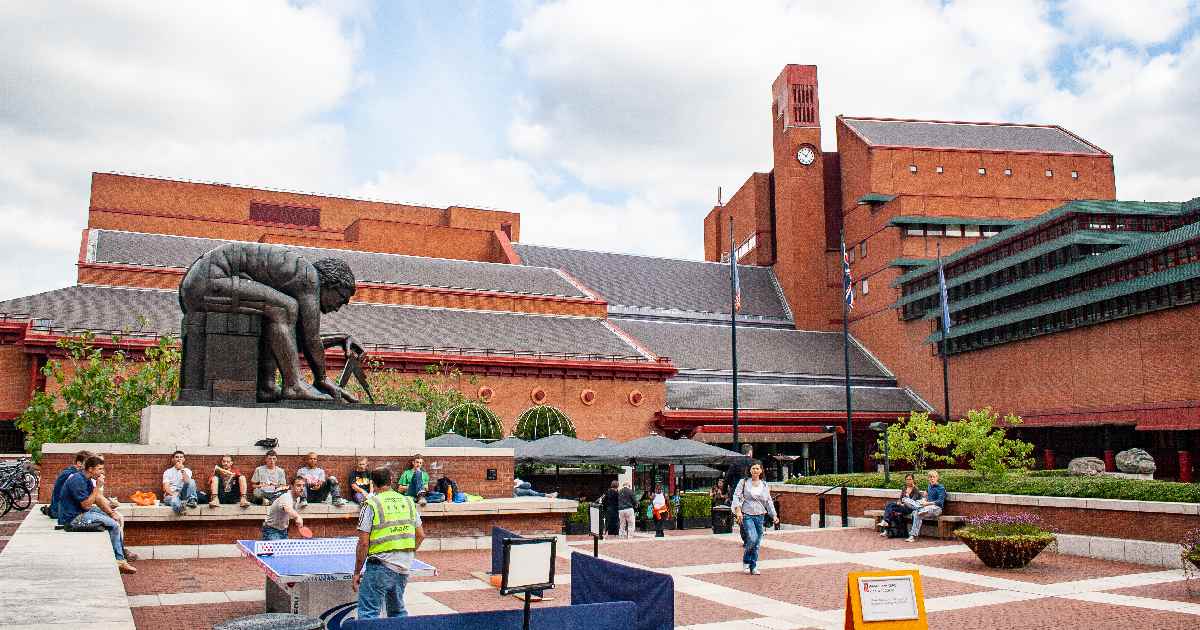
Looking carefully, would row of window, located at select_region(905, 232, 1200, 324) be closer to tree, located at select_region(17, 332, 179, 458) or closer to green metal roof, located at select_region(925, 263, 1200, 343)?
green metal roof, located at select_region(925, 263, 1200, 343)

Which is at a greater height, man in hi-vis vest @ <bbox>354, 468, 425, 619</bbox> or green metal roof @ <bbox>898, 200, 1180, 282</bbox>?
green metal roof @ <bbox>898, 200, 1180, 282</bbox>

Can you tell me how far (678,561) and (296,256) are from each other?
9009 millimetres

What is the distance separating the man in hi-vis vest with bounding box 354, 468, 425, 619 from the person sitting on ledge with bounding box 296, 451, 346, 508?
786 centimetres

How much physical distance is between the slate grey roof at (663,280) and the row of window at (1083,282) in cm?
1420

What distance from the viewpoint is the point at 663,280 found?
65500 millimetres

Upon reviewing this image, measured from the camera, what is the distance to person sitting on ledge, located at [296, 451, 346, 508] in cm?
1597

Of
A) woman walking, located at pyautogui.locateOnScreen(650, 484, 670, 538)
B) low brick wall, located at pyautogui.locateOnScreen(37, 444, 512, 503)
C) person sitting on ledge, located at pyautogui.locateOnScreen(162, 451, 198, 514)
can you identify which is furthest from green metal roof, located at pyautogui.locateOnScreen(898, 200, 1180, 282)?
person sitting on ledge, located at pyautogui.locateOnScreen(162, 451, 198, 514)

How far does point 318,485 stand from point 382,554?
839cm

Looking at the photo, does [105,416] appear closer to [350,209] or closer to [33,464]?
[33,464]

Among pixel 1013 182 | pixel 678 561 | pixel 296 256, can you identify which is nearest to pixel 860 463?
pixel 1013 182

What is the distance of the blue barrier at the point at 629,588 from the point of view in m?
7.68

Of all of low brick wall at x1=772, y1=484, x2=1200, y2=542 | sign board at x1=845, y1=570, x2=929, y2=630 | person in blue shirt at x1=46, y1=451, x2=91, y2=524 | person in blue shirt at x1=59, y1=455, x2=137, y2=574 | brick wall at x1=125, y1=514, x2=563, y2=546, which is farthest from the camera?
low brick wall at x1=772, y1=484, x2=1200, y2=542

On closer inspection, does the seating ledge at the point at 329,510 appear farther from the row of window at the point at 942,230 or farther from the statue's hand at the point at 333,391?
the row of window at the point at 942,230

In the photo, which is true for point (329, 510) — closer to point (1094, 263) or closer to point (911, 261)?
point (1094, 263)
